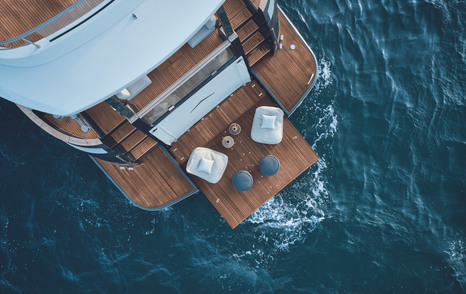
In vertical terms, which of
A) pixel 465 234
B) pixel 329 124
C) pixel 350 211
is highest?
pixel 329 124

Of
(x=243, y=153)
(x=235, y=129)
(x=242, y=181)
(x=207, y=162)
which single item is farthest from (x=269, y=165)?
(x=207, y=162)

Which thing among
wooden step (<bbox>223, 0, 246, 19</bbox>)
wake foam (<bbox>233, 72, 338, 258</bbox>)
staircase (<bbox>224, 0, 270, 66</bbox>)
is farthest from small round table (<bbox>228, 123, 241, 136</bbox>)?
A: wooden step (<bbox>223, 0, 246, 19</bbox>)

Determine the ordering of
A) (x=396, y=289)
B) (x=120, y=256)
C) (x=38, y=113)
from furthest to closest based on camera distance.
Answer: (x=120, y=256), (x=396, y=289), (x=38, y=113)

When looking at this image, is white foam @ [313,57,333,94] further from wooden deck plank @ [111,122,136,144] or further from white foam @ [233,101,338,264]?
wooden deck plank @ [111,122,136,144]

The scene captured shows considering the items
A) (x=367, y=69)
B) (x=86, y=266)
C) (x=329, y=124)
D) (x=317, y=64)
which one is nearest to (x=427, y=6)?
(x=367, y=69)

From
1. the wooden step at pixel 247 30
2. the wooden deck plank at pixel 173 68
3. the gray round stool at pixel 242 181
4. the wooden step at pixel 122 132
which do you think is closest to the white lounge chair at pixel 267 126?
the gray round stool at pixel 242 181

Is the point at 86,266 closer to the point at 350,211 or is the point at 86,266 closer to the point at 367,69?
the point at 350,211

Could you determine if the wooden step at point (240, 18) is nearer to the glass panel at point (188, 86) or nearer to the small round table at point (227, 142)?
the glass panel at point (188, 86)
